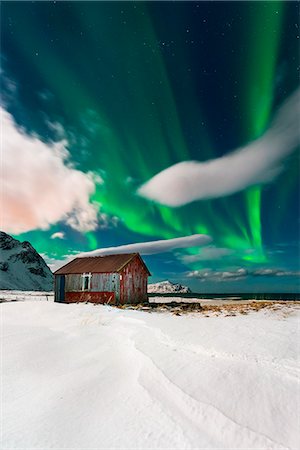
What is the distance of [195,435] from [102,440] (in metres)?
1.16

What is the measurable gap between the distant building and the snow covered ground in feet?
61.3

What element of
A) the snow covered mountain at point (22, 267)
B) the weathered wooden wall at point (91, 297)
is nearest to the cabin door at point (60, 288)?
the weathered wooden wall at point (91, 297)

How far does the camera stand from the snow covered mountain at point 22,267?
9870cm

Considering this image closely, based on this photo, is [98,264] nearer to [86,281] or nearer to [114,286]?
[86,281]

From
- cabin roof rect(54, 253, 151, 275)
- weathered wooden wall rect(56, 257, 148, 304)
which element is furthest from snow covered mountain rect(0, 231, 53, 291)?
weathered wooden wall rect(56, 257, 148, 304)

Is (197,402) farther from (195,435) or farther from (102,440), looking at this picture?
(102,440)

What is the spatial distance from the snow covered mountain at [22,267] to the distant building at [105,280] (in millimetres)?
68643

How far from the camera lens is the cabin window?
2839 centimetres

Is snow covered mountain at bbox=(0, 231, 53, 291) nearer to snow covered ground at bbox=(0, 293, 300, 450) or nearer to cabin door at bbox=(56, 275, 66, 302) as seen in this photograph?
cabin door at bbox=(56, 275, 66, 302)

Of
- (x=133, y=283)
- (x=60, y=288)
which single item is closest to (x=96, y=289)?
(x=133, y=283)

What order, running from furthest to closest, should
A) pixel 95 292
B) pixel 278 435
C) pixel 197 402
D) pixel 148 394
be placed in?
pixel 95 292 → pixel 148 394 → pixel 197 402 → pixel 278 435

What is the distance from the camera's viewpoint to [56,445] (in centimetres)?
369

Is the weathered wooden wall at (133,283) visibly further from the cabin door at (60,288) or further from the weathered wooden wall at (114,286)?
the cabin door at (60,288)

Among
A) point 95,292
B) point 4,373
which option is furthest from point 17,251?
point 4,373
